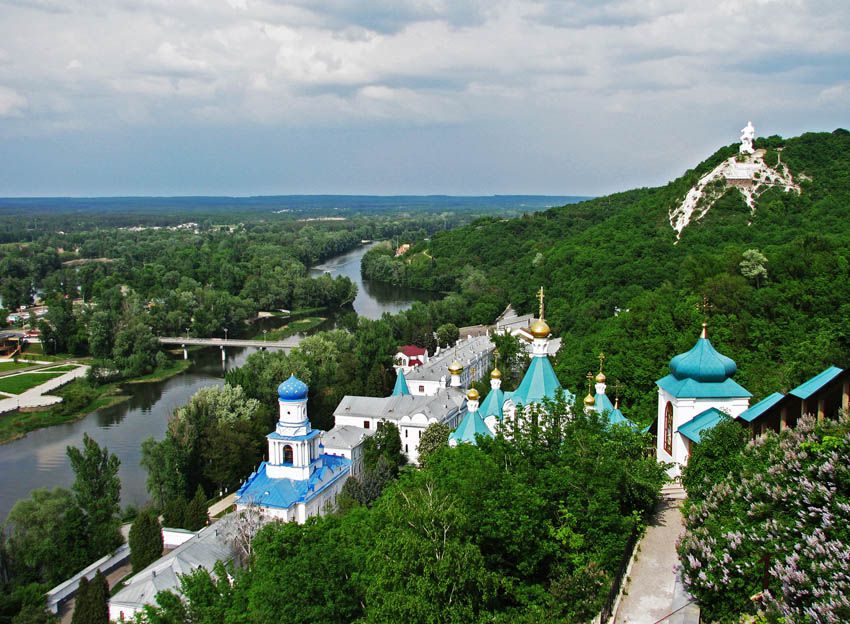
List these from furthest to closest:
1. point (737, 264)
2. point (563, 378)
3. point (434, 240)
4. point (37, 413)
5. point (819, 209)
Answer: point (434, 240) < point (819, 209) < point (37, 413) < point (737, 264) < point (563, 378)

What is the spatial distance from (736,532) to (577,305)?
96.9 ft

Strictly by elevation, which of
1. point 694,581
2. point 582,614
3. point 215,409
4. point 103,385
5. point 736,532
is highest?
point 736,532

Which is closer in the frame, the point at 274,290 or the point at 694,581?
the point at 694,581

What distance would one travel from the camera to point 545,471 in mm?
8914

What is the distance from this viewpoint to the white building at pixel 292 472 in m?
15.9

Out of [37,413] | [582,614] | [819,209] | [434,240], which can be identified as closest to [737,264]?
[819,209]

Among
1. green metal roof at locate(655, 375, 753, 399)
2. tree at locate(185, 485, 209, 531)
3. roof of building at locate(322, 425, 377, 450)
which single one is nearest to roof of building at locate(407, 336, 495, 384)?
roof of building at locate(322, 425, 377, 450)

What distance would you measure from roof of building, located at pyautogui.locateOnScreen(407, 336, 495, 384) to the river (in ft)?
29.6

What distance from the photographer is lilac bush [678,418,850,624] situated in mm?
5422

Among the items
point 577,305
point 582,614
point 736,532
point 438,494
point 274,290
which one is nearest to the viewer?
point 736,532

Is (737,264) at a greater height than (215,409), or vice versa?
(737,264)

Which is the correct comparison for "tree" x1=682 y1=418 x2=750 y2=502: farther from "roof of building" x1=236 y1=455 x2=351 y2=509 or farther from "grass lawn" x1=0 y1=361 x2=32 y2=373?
"grass lawn" x1=0 y1=361 x2=32 y2=373

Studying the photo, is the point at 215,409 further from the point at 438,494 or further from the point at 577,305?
the point at 577,305

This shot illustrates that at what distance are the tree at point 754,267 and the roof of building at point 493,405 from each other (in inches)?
368
